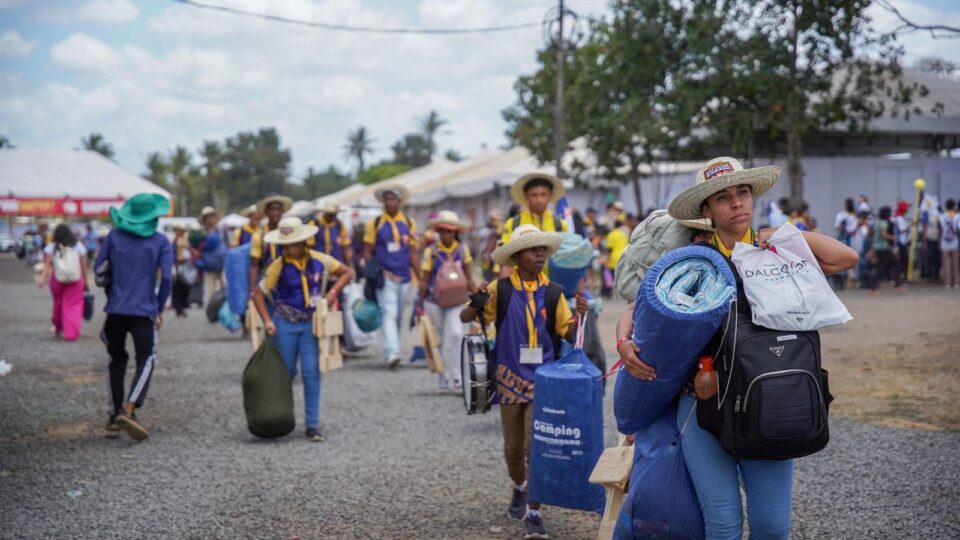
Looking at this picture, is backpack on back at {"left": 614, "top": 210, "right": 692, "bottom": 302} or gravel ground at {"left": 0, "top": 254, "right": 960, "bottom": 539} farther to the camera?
gravel ground at {"left": 0, "top": 254, "right": 960, "bottom": 539}

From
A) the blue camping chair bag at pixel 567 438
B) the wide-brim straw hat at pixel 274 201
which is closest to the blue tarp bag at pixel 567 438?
the blue camping chair bag at pixel 567 438

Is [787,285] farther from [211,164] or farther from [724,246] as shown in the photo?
[211,164]

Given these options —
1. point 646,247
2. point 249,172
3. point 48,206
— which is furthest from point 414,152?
point 646,247

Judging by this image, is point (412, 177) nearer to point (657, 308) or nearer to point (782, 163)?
point (782, 163)

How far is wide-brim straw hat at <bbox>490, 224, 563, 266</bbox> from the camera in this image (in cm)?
582

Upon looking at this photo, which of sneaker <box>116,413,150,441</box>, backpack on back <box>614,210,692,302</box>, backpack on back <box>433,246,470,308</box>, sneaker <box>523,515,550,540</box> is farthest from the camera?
backpack on back <box>433,246,470,308</box>

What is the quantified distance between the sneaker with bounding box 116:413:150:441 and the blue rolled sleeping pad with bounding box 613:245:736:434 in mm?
5534

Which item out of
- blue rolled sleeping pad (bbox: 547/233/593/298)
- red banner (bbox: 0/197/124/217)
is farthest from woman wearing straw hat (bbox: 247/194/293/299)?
red banner (bbox: 0/197/124/217)

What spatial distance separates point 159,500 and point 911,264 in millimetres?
20418

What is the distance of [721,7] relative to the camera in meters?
20.9

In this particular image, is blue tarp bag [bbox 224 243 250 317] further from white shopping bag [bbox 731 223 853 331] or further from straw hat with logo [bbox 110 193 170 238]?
white shopping bag [bbox 731 223 853 331]

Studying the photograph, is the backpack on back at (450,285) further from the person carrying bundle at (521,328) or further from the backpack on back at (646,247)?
the backpack on back at (646,247)

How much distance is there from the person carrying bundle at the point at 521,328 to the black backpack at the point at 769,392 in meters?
2.46

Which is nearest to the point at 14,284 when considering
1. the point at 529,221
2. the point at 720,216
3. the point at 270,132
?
the point at 529,221
